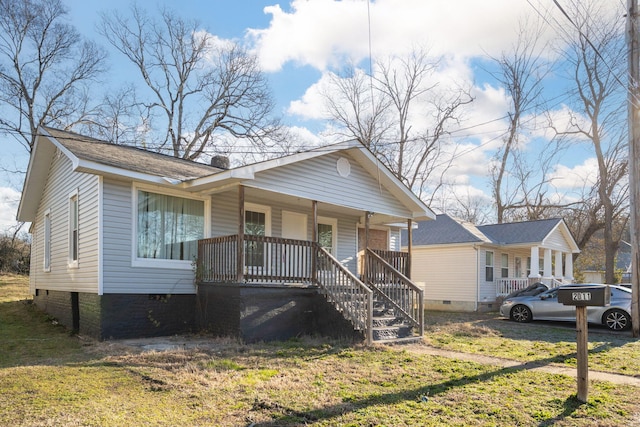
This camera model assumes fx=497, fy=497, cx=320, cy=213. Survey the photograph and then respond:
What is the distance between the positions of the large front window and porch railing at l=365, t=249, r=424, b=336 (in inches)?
174

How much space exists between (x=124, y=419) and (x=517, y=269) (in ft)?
78.2

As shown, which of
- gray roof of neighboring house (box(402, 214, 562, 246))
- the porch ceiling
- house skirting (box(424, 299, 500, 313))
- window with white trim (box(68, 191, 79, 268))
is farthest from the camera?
gray roof of neighboring house (box(402, 214, 562, 246))

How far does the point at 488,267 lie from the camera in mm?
22453

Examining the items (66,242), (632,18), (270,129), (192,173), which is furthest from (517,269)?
(66,242)

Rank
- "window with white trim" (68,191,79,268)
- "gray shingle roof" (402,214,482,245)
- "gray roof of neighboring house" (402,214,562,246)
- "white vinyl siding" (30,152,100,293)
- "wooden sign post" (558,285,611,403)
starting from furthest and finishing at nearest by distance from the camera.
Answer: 1. "gray roof of neighboring house" (402,214,562,246)
2. "gray shingle roof" (402,214,482,245)
3. "window with white trim" (68,191,79,268)
4. "white vinyl siding" (30,152,100,293)
5. "wooden sign post" (558,285,611,403)

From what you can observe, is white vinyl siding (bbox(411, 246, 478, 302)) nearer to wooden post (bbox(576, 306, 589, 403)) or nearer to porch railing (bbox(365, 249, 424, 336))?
porch railing (bbox(365, 249, 424, 336))

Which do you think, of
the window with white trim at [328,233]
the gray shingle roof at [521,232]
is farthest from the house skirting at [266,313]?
the gray shingle roof at [521,232]

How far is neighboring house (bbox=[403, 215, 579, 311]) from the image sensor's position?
21.7 metres

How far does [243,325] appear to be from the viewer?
1002 cm

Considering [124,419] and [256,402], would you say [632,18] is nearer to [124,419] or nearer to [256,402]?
[256,402]

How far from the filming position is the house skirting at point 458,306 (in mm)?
21438

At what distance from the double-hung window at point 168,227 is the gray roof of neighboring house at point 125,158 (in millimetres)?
598

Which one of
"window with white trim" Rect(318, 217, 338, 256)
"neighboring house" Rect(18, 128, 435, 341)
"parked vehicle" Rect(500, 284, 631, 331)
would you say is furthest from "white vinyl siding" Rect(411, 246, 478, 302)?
"neighboring house" Rect(18, 128, 435, 341)

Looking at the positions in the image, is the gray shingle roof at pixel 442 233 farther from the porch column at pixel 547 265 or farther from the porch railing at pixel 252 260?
the porch railing at pixel 252 260
